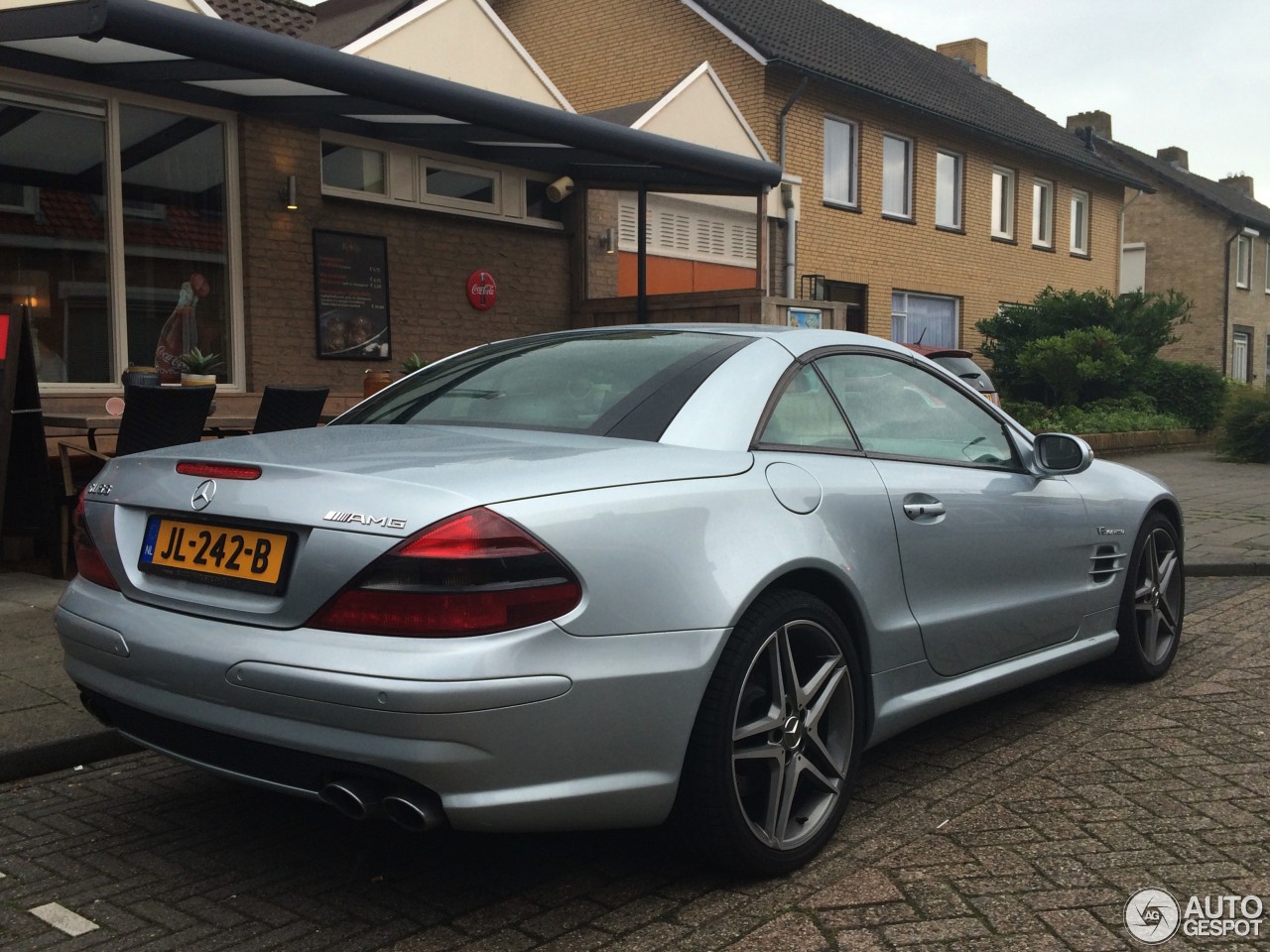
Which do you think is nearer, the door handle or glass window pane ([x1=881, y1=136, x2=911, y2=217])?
the door handle

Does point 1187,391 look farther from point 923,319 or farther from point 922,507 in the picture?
point 922,507

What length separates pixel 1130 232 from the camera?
38062mm

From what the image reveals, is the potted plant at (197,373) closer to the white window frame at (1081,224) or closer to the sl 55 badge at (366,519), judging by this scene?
the sl 55 badge at (366,519)

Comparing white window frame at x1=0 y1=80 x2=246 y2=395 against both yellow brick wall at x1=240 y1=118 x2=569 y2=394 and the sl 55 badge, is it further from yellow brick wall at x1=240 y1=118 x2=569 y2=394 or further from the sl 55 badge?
the sl 55 badge

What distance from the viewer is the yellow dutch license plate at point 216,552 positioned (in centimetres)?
278

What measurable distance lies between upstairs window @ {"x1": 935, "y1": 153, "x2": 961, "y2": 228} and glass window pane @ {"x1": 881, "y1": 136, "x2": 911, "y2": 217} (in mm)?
1076

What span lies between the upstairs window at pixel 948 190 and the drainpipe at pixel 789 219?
5.18m

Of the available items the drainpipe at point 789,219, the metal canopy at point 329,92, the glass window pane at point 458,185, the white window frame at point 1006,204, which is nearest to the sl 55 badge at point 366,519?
the metal canopy at point 329,92

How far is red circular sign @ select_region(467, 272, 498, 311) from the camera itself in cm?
1288

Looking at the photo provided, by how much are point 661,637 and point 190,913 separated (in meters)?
1.30

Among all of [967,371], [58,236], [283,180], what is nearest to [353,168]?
[283,180]

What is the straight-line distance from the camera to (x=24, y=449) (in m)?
6.88

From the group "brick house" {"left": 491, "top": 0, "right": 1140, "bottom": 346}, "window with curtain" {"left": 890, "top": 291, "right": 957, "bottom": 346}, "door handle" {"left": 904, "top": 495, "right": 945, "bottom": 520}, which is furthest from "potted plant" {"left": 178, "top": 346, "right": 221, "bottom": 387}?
"window with curtain" {"left": 890, "top": 291, "right": 957, "bottom": 346}

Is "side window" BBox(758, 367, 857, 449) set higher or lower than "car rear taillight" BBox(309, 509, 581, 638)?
higher
